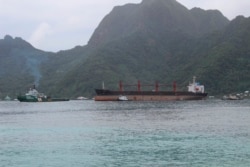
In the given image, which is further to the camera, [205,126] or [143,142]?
[205,126]

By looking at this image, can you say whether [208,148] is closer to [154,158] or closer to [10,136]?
[154,158]

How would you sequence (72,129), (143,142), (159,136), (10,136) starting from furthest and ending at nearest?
(72,129)
(10,136)
(159,136)
(143,142)

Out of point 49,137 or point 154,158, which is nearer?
Result: point 154,158

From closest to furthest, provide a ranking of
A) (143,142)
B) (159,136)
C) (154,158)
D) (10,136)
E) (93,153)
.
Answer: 1. (154,158)
2. (93,153)
3. (143,142)
4. (159,136)
5. (10,136)

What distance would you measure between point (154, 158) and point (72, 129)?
33.5 m

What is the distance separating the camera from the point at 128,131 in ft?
229

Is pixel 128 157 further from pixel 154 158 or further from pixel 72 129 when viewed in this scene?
pixel 72 129

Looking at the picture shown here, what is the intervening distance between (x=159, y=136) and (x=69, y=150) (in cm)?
1560

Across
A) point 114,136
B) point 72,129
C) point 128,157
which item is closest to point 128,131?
point 114,136

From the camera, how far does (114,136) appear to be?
63500mm

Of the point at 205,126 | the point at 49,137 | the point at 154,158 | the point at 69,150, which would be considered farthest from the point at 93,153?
the point at 205,126

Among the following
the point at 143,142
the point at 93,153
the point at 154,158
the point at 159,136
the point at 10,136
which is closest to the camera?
the point at 154,158

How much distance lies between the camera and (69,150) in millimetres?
51250

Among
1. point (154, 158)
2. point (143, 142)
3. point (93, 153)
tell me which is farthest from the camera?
point (143, 142)
